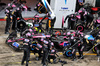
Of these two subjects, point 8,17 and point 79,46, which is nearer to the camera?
point 79,46

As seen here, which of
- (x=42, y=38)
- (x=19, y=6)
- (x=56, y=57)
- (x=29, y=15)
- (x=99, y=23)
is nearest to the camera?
(x=42, y=38)

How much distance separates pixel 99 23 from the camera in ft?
46.9

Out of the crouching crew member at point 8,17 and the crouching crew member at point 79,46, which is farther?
the crouching crew member at point 8,17

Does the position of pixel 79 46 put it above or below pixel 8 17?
below

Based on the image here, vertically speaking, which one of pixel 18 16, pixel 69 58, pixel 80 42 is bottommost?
pixel 69 58

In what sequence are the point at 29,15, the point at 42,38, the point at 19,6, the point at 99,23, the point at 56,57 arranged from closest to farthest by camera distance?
the point at 42,38 < the point at 56,57 < the point at 99,23 < the point at 19,6 < the point at 29,15

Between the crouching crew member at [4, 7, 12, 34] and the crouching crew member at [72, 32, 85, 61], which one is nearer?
the crouching crew member at [72, 32, 85, 61]

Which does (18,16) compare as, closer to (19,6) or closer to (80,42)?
(19,6)

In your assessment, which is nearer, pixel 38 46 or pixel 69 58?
pixel 38 46

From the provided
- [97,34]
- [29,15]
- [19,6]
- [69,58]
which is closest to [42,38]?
[69,58]

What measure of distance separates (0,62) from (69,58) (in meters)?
3.32

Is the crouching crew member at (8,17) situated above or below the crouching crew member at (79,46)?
above

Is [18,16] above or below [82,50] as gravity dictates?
above

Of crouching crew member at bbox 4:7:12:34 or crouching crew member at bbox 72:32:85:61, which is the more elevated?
crouching crew member at bbox 4:7:12:34
